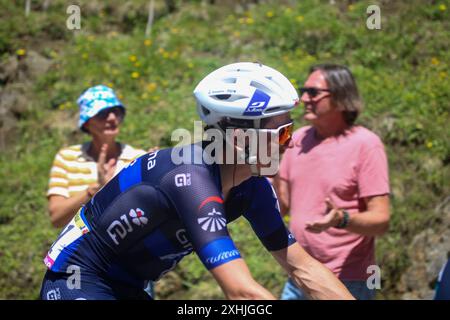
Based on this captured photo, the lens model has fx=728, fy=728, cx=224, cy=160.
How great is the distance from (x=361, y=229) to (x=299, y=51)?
4.06 metres

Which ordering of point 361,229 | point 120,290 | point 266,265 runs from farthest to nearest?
1. point 266,265
2. point 361,229
3. point 120,290

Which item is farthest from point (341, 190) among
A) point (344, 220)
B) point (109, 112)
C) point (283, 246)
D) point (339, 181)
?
point (109, 112)

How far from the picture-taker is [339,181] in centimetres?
436

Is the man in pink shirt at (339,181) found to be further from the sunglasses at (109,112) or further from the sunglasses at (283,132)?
the sunglasses at (283,132)

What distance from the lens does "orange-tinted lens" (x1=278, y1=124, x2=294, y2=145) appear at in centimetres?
282

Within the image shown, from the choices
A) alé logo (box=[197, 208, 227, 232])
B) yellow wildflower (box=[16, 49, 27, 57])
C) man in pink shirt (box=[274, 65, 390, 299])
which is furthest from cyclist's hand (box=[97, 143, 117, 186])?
yellow wildflower (box=[16, 49, 27, 57])

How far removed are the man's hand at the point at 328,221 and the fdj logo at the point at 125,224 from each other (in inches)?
51.0

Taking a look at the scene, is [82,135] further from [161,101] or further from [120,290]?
[120,290]

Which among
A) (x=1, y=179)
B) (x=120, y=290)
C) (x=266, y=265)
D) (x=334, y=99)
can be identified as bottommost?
(x=266, y=265)

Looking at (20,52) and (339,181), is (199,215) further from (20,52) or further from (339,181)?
(20,52)

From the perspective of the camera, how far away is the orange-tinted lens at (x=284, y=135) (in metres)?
2.82

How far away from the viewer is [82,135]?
765 centimetres

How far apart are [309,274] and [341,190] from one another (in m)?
1.37
